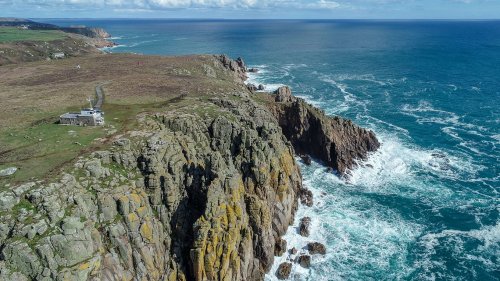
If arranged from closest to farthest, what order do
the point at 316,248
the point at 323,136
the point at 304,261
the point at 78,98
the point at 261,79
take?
the point at 304,261, the point at 316,248, the point at 78,98, the point at 323,136, the point at 261,79

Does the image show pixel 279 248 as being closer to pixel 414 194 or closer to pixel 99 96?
pixel 414 194

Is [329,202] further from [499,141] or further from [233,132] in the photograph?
[499,141]

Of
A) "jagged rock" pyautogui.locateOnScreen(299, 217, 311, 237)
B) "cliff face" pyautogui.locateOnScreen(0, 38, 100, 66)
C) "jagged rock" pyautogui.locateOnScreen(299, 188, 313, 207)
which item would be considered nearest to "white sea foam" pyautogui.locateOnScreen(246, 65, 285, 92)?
"jagged rock" pyautogui.locateOnScreen(299, 188, 313, 207)

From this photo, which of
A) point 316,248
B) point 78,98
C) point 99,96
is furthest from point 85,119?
point 316,248

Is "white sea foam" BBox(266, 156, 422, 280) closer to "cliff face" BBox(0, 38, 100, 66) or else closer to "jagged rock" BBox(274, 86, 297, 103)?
"jagged rock" BBox(274, 86, 297, 103)

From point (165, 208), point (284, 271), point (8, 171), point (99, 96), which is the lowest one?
point (284, 271)
